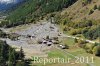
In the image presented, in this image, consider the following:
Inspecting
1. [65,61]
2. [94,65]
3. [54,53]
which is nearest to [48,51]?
[54,53]

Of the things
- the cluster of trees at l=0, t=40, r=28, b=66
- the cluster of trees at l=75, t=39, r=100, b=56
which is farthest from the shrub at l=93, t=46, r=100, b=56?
the cluster of trees at l=0, t=40, r=28, b=66

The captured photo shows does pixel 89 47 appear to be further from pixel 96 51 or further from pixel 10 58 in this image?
pixel 10 58

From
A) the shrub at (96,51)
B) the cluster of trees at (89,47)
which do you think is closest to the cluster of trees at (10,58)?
the cluster of trees at (89,47)

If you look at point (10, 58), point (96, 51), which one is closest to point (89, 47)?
point (96, 51)

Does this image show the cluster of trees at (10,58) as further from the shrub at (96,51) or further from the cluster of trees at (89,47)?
the shrub at (96,51)

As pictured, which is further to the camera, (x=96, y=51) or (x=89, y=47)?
(x=89, y=47)

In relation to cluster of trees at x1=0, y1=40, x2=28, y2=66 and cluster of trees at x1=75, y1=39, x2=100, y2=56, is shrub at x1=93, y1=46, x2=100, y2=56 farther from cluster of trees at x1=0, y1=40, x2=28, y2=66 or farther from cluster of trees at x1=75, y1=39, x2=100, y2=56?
cluster of trees at x1=0, y1=40, x2=28, y2=66

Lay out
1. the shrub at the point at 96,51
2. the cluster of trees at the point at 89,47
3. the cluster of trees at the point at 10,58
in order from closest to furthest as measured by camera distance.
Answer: the cluster of trees at the point at 10,58 → the shrub at the point at 96,51 → the cluster of trees at the point at 89,47

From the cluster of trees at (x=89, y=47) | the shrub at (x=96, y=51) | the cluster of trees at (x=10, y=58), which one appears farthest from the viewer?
the cluster of trees at (x=89, y=47)

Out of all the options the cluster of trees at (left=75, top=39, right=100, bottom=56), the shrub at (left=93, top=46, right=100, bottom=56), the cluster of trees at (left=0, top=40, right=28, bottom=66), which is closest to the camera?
the cluster of trees at (left=0, top=40, right=28, bottom=66)

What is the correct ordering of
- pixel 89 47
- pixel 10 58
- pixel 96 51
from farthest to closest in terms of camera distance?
1. pixel 89 47
2. pixel 96 51
3. pixel 10 58

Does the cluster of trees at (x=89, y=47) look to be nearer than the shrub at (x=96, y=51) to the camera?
No
